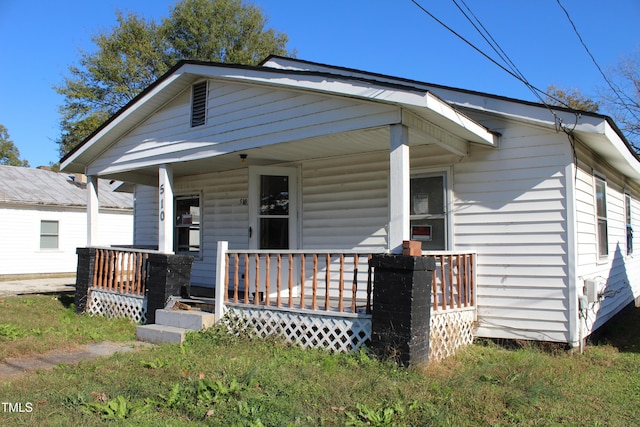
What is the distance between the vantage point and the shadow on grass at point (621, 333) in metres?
6.95

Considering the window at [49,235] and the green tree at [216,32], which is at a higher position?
the green tree at [216,32]

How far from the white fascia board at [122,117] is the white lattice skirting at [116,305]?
2666mm

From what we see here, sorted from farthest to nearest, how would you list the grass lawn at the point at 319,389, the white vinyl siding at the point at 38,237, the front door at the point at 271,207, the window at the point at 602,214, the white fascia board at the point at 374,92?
the white vinyl siding at the point at 38,237 < the front door at the point at 271,207 < the window at the point at 602,214 < the white fascia board at the point at 374,92 < the grass lawn at the point at 319,389

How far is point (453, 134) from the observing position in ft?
21.3

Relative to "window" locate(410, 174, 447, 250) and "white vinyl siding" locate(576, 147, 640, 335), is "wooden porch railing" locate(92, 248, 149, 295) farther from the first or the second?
"white vinyl siding" locate(576, 147, 640, 335)

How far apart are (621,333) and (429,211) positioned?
3721 millimetres

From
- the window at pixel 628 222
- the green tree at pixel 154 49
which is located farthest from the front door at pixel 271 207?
the green tree at pixel 154 49

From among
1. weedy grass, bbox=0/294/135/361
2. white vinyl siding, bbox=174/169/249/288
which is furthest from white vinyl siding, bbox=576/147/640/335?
weedy grass, bbox=0/294/135/361

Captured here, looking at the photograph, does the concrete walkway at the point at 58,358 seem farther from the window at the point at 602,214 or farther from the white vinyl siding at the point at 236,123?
the window at the point at 602,214

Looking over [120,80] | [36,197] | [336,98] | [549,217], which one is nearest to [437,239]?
[549,217]

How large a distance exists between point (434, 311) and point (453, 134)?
2333 mm

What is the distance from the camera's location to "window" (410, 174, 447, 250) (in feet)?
23.6

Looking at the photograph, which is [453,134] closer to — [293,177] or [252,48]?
[293,177]

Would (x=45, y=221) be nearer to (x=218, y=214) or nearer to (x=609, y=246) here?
(x=218, y=214)
